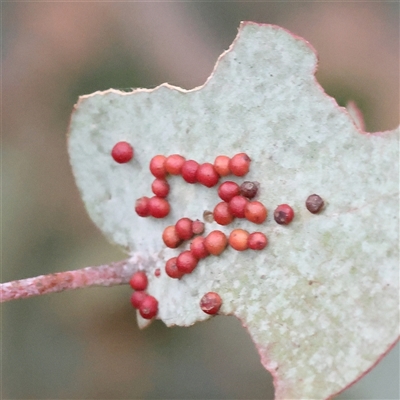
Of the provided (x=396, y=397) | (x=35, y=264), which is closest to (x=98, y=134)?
(x=35, y=264)

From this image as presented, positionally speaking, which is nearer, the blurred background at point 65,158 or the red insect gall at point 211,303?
the red insect gall at point 211,303

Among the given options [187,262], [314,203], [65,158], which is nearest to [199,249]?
[187,262]

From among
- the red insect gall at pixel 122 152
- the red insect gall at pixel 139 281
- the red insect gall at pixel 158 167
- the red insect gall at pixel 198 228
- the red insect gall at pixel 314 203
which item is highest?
the red insect gall at pixel 122 152

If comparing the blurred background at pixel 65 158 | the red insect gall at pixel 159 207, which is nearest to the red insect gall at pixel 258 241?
the red insect gall at pixel 159 207

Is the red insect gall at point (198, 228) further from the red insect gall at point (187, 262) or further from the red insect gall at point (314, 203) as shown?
the red insect gall at point (314, 203)

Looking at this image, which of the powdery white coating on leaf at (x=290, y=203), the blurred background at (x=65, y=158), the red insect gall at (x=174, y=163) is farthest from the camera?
the blurred background at (x=65, y=158)

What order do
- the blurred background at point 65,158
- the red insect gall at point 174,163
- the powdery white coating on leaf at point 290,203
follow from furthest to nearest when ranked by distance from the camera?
the blurred background at point 65,158
the red insect gall at point 174,163
the powdery white coating on leaf at point 290,203
